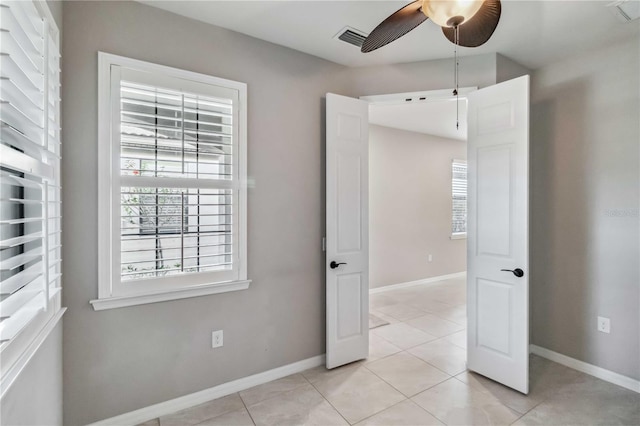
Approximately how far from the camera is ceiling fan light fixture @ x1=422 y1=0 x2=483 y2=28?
4.11 feet

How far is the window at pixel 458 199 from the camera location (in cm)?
606

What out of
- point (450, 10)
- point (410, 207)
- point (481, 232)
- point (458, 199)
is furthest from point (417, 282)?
point (450, 10)

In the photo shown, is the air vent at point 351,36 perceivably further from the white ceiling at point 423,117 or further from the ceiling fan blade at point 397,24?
the white ceiling at point 423,117

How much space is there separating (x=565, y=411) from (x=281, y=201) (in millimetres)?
2480

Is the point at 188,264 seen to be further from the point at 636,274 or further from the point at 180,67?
the point at 636,274

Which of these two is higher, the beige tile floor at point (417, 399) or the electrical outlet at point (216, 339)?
the electrical outlet at point (216, 339)

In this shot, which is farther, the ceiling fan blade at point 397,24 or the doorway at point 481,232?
the doorway at point 481,232

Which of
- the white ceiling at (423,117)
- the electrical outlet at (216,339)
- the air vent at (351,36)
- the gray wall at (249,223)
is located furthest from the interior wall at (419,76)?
the electrical outlet at (216,339)

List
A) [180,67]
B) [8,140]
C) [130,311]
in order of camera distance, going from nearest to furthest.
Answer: [8,140] < [130,311] < [180,67]

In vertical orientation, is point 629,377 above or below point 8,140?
below

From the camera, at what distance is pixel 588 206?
2582 millimetres

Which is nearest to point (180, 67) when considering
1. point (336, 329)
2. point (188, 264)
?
point (188, 264)

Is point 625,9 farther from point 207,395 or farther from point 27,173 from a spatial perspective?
point 207,395

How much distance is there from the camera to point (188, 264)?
212 centimetres
